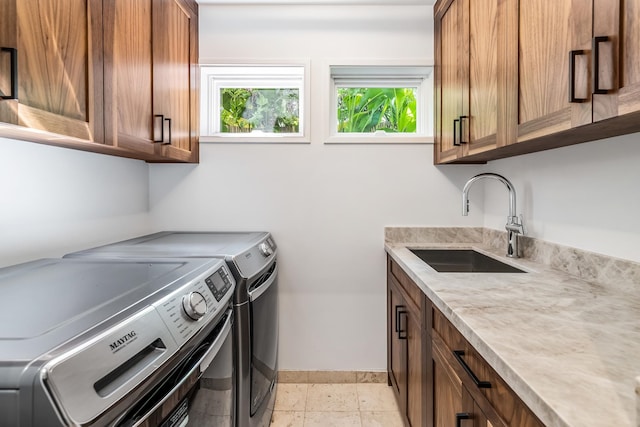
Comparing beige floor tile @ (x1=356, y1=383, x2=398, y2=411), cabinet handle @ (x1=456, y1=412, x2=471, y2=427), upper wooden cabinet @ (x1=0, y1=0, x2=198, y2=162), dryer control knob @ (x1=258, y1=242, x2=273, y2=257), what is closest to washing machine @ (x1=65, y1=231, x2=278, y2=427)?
dryer control knob @ (x1=258, y1=242, x2=273, y2=257)

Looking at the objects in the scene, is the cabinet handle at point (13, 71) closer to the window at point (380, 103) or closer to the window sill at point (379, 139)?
the window sill at point (379, 139)

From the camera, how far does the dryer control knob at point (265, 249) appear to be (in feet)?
5.76

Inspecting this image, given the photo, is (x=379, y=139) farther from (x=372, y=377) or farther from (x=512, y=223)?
(x=372, y=377)

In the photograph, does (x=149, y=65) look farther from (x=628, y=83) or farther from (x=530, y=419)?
(x=530, y=419)

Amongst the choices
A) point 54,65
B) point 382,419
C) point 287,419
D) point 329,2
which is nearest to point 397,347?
point 382,419

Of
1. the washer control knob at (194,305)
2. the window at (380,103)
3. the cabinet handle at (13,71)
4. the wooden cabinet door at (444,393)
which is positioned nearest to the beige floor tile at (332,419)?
the wooden cabinet door at (444,393)

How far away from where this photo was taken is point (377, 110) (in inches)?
93.2

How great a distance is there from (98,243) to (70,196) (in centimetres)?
29

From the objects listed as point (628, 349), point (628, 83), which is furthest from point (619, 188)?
point (628, 349)

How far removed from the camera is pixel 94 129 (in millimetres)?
1173

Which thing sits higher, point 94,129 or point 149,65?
point 149,65

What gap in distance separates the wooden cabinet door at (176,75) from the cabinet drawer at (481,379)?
152cm

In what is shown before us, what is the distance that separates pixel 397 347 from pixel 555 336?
1.21 m

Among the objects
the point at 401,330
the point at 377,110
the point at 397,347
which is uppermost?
the point at 377,110
